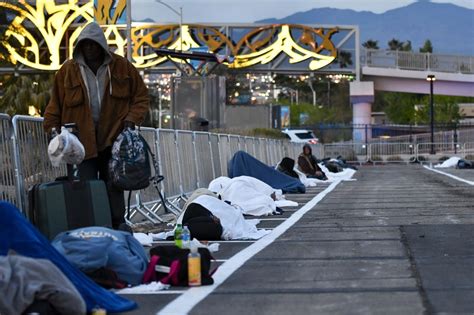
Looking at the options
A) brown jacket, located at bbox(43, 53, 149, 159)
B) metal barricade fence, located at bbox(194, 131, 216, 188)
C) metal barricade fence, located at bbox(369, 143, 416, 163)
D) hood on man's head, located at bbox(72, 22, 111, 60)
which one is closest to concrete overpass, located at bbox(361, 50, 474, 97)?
metal barricade fence, located at bbox(369, 143, 416, 163)

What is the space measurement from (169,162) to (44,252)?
10.1m

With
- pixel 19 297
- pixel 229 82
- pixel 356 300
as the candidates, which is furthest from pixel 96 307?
pixel 229 82

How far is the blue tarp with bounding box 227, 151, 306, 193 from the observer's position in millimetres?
21141

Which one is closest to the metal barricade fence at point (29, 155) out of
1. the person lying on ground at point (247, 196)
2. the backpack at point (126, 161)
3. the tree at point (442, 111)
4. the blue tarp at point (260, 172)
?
the backpack at point (126, 161)

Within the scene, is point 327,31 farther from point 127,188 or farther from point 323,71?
point 127,188

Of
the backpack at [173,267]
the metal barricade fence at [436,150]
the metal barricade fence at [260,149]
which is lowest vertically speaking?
the metal barricade fence at [436,150]

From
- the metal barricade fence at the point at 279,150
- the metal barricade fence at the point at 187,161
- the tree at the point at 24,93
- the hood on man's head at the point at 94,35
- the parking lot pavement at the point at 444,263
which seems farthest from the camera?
the tree at the point at 24,93

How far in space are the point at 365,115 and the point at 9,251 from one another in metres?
64.6

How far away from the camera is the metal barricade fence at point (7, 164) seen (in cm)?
944

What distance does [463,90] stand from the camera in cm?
6688

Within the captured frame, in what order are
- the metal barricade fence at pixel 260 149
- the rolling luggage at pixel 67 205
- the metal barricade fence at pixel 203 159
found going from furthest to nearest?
the metal barricade fence at pixel 260 149 < the metal barricade fence at pixel 203 159 < the rolling luggage at pixel 67 205

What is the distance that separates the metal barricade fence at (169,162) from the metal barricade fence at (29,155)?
4.90 meters

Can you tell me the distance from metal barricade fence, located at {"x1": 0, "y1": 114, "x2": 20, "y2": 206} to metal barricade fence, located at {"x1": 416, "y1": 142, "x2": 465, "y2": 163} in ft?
170

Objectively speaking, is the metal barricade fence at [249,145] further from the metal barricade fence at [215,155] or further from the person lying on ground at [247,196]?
the person lying on ground at [247,196]
